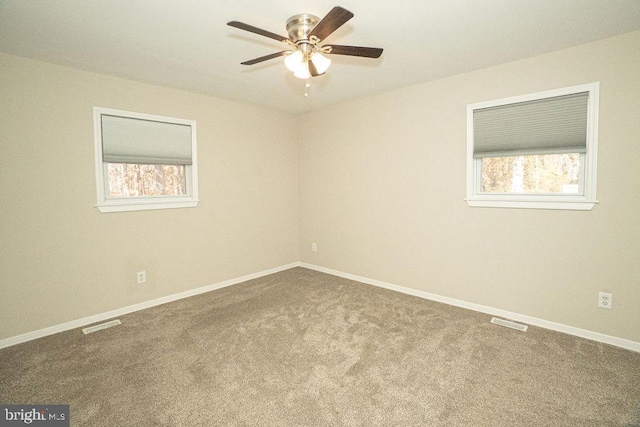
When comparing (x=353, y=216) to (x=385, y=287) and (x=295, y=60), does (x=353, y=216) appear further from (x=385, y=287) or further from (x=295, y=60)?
(x=295, y=60)

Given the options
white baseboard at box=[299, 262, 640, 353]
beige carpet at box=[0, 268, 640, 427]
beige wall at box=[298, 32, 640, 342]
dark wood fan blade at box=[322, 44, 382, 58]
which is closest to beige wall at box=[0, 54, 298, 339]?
beige carpet at box=[0, 268, 640, 427]

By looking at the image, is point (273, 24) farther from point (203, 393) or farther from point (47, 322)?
point (47, 322)

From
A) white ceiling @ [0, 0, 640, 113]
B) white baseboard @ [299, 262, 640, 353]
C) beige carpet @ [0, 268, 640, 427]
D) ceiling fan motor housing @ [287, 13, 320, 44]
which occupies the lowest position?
beige carpet @ [0, 268, 640, 427]

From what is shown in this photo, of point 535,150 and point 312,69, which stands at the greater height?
point 312,69

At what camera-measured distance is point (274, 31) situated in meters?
2.35

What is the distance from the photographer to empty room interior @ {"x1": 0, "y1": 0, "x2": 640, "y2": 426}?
201 cm

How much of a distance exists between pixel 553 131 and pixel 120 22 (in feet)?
11.8

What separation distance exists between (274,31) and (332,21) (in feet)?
2.80

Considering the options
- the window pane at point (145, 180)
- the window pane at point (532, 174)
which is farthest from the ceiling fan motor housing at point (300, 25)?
the window pane at point (145, 180)

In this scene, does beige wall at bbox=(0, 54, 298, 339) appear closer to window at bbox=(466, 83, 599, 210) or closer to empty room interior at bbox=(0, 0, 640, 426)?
empty room interior at bbox=(0, 0, 640, 426)

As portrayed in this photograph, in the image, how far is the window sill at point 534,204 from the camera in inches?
104

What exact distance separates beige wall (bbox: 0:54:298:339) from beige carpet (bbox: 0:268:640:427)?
0.40 meters

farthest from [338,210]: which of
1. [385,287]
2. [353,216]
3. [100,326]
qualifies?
[100,326]

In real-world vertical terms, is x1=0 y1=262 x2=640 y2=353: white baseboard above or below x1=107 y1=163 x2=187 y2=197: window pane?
below
